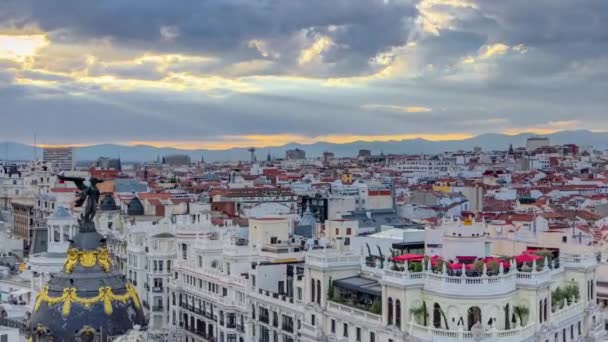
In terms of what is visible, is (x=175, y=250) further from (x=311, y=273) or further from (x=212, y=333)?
(x=311, y=273)

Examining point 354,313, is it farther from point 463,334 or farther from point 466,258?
point 463,334

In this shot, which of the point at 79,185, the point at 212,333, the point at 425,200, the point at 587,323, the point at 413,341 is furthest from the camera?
the point at 425,200

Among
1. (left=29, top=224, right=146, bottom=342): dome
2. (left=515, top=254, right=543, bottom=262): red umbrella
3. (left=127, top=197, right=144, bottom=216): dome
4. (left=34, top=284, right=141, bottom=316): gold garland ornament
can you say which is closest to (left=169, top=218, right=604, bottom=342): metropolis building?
(left=515, top=254, right=543, bottom=262): red umbrella

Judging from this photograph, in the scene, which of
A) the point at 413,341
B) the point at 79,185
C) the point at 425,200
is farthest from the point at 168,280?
the point at 425,200

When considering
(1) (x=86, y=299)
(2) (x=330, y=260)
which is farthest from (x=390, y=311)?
(1) (x=86, y=299)

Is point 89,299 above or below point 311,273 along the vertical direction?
above

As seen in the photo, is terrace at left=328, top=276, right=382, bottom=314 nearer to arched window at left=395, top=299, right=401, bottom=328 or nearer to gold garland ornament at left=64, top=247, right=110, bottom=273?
arched window at left=395, top=299, right=401, bottom=328
